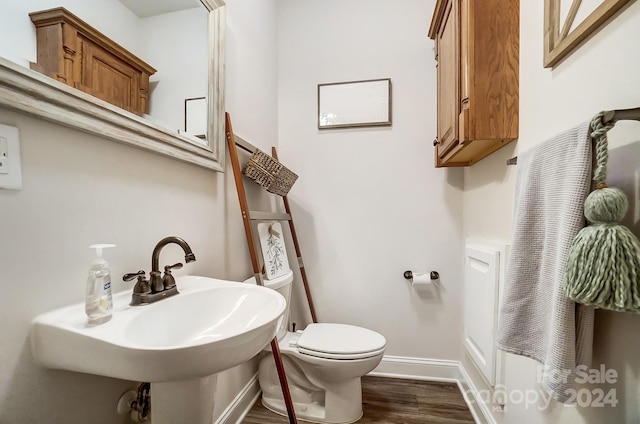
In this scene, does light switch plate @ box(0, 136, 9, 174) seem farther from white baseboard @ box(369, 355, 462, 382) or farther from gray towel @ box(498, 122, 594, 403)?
white baseboard @ box(369, 355, 462, 382)

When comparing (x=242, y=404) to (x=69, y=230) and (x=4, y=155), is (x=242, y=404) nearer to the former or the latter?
(x=69, y=230)

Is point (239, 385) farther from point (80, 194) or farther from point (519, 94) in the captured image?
point (519, 94)

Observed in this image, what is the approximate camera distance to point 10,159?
1.73 ft

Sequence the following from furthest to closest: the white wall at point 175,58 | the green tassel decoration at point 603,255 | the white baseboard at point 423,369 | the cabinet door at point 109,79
A: the white baseboard at point 423,369 → the white wall at point 175,58 → the cabinet door at point 109,79 → the green tassel decoration at point 603,255

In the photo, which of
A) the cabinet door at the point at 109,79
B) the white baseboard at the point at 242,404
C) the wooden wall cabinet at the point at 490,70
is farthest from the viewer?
the white baseboard at the point at 242,404

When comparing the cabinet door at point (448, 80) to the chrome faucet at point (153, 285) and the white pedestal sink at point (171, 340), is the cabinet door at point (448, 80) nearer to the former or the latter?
the white pedestal sink at point (171, 340)

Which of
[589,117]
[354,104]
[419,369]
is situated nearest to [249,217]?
[354,104]

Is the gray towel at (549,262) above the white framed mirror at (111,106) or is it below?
below

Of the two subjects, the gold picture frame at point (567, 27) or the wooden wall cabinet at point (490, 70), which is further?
the wooden wall cabinet at point (490, 70)

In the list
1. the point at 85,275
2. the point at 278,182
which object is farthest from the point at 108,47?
the point at 278,182

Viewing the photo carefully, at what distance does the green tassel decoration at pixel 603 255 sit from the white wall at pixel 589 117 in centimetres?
10

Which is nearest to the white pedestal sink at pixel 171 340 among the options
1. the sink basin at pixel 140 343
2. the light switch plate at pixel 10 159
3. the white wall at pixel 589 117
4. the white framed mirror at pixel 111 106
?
the sink basin at pixel 140 343

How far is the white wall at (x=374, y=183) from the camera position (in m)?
1.75

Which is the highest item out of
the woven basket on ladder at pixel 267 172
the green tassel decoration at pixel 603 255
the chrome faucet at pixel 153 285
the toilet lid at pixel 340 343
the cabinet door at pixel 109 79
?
the cabinet door at pixel 109 79
